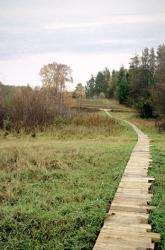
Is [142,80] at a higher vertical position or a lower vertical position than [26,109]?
higher

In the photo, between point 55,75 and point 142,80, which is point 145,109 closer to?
point 142,80

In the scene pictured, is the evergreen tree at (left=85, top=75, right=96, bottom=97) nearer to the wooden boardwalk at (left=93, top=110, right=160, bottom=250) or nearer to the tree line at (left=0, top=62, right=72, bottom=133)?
the tree line at (left=0, top=62, right=72, bottom=133)

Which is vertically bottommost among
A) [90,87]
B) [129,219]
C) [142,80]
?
[129,219]

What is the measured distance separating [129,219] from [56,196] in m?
1.86

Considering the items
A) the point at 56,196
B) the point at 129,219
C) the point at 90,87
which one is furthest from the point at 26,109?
the point at 90,87

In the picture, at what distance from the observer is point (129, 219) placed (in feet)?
17.5

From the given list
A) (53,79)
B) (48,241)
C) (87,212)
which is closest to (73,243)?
(48,241)

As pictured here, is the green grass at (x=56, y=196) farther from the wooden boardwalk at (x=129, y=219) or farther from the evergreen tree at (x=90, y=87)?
the evergreen tree at (x=90, y=87)

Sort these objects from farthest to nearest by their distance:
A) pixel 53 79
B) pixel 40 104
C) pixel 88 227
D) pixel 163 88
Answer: pixel 53 79
pixel 40 104
pixel 163 88
pixel 88 227

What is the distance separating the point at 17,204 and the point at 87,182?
6.37 feet

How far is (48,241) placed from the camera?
4.81 meters

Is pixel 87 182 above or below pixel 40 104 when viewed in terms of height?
below

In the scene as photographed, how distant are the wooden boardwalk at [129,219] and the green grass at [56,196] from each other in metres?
0.18

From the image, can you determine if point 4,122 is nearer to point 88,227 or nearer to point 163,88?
point 163,88
